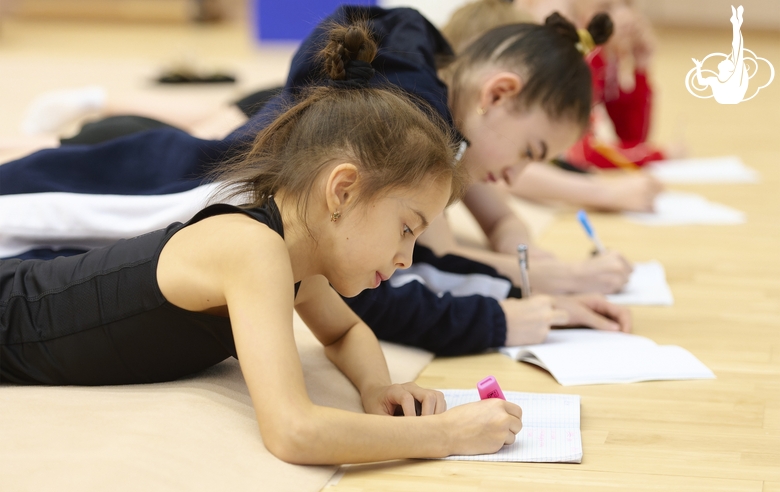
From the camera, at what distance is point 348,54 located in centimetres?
114

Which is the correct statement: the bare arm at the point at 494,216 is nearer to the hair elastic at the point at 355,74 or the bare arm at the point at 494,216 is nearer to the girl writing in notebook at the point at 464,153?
the girl writing in notebook at the point at 464,153

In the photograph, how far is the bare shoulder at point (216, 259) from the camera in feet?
3.10

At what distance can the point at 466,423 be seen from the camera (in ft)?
3.28

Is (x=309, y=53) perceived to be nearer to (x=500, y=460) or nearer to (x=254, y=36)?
(x=500, y=460)

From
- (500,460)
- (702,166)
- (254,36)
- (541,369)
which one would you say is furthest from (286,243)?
(254,36)

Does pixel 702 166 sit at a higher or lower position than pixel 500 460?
lower

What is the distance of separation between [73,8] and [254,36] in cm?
259

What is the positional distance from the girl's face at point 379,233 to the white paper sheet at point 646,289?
2.30 feet

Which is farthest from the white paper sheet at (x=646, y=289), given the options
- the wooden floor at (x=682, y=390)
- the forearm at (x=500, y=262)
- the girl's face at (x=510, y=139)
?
the girl's face at (x=510, y=139)

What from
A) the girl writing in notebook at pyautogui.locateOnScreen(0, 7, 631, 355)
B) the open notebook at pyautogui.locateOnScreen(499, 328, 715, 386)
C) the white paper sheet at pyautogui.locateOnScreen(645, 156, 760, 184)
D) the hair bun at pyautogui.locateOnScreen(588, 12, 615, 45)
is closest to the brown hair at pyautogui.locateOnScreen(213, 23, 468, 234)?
the girl writing in notebook at pyautogui.locateOnScreen(0, 7, 631, 355)

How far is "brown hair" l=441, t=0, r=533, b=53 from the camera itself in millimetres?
A: 1761

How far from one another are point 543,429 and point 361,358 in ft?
0.84

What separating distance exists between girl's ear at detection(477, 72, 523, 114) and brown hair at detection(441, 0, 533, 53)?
288mm

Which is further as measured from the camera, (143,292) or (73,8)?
(73,8)
